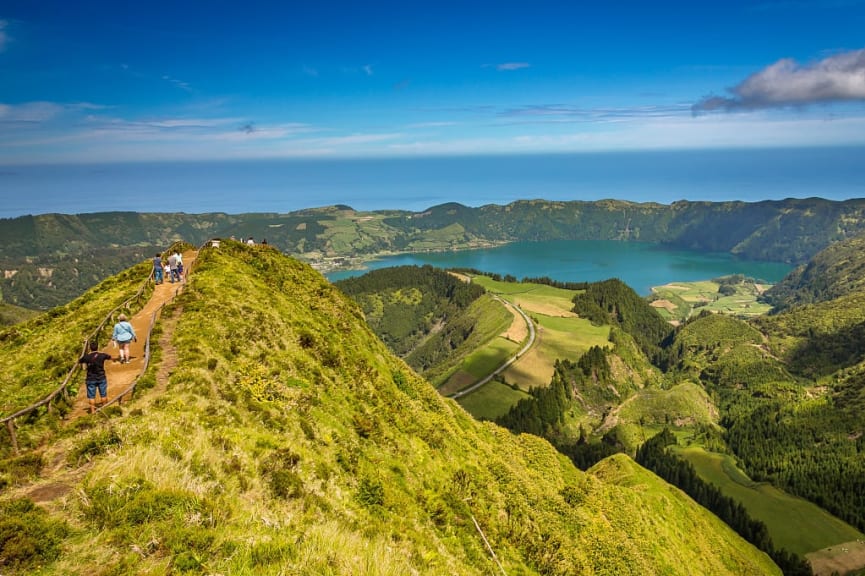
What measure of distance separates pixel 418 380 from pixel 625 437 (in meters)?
168

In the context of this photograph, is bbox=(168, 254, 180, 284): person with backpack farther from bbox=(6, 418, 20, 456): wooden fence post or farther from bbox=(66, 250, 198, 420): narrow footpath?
bbox=(6, 418, 20, 456): wooden fence post

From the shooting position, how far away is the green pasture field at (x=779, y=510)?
14312 cm

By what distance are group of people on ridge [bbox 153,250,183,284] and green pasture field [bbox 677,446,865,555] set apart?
171 m

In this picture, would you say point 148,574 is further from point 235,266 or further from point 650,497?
point 650,497

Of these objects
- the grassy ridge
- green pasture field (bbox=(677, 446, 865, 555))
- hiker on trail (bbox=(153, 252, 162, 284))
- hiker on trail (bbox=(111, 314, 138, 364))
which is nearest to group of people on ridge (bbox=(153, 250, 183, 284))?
hiker on trail (bbox=(153, 252, 162, 284))

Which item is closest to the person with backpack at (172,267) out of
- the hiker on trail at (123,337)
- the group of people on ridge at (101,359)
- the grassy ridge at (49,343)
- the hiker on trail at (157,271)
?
the hiker on trail at (157,271)

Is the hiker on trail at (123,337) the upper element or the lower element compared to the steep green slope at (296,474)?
upper

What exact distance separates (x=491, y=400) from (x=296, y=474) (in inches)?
6326

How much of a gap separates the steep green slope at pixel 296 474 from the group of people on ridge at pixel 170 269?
11.5 ft

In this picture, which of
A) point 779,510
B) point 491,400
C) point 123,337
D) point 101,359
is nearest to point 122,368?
point 123,337

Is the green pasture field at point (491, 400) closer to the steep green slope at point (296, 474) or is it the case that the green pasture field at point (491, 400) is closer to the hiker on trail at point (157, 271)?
the steep green slope at point (296, 474)

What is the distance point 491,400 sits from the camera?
6821 inches

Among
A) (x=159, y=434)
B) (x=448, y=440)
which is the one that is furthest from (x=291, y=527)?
(x=448, y=440)

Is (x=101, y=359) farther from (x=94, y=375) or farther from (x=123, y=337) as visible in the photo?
(x=123, y=337)
